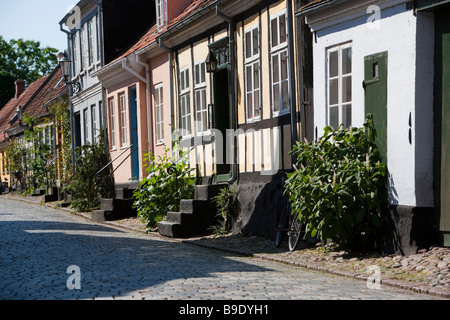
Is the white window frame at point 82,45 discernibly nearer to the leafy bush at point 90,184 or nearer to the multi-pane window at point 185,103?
the leafy bush at point 90,184

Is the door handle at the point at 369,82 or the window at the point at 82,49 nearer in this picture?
the door handle at the point at 369,82

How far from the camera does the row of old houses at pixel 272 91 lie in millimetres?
9039

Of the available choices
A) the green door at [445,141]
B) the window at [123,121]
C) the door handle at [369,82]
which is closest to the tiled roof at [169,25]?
the window at [123,121]

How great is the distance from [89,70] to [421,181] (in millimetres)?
17890

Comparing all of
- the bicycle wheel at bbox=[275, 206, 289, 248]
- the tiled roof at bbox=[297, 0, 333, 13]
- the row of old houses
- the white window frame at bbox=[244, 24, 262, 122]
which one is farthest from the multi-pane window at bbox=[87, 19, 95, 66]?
the bicycle wheel at bbox=[275, 206, 289, 248]

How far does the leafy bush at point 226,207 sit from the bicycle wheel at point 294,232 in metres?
3.08

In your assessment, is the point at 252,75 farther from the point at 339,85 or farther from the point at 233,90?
the point at 339,85

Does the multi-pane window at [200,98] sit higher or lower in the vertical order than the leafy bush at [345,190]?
higher

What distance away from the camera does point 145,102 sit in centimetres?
2002

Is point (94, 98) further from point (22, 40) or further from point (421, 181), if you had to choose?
point (22, 40)

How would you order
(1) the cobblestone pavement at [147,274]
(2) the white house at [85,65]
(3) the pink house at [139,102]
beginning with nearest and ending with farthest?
1. (1) the cobblestone pavement at [147,274]
2. (3) the pink house at [139,102]
3. (2) the white house at [85,65]

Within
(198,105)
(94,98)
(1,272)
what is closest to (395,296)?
(1,272)

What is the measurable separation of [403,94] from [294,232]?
2840 mm

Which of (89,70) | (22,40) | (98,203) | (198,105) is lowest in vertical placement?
(98,203)
